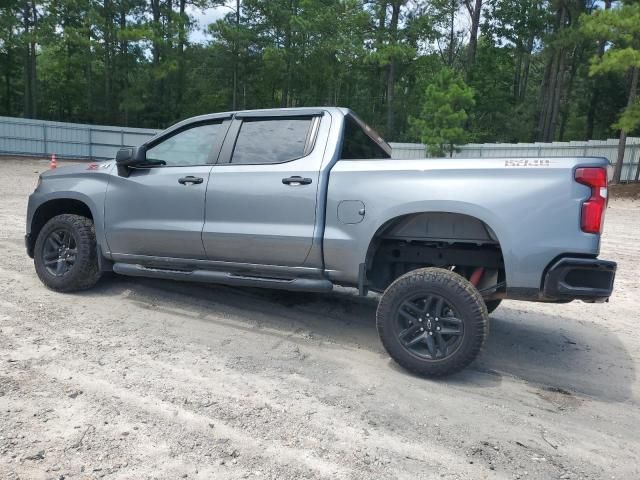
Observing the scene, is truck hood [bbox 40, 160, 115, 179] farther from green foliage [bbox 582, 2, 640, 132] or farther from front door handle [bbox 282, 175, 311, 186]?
green foliage [bbox 582, 2, 640, 132]

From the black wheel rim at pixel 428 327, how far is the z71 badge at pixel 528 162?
104 centimetres

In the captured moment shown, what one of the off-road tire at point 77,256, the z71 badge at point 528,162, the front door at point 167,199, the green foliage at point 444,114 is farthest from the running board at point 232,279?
the green foliage at point 444,114

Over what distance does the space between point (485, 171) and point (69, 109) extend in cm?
4281

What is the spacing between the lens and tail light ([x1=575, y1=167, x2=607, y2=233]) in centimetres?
320

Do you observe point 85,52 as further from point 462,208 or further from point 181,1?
point 462,208

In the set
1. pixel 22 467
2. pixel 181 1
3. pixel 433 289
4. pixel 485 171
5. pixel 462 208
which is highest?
pixel 181 1

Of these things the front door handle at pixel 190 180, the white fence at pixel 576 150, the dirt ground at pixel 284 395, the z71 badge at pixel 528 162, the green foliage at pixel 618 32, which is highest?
the green foliage at pixel 618 32

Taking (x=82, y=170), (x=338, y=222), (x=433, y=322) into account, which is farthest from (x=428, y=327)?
(x=82, y=170)

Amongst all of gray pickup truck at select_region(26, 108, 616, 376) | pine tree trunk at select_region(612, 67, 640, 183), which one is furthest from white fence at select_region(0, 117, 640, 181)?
gray pickup truck at select_region(26, 108, 616, 376)

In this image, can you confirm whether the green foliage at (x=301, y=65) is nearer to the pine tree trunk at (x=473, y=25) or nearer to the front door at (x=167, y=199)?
the pine tree trunk at (x=473, y=25)

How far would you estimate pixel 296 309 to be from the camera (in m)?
5.05

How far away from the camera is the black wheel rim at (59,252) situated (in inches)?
202

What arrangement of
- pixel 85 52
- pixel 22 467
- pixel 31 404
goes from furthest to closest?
pixel 85 52
pixel 31 404
pixel 22 467

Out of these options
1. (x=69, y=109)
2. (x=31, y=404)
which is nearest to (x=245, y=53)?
(x=69, y=109)
